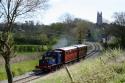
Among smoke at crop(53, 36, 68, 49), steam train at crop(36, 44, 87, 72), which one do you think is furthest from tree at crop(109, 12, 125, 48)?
steam train at crop(36, 44, 87, 72)

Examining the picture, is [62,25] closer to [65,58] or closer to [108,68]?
[65,58]

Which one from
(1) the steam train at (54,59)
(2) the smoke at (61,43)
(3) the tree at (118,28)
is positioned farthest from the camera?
(2) the smoke at (61,43)

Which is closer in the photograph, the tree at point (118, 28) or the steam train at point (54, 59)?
the steam train at point (54, 59)

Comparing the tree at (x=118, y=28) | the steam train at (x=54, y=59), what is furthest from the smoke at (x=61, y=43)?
the steam train at (x=54, y=59)

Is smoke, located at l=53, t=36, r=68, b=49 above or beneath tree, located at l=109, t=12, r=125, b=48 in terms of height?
beneath

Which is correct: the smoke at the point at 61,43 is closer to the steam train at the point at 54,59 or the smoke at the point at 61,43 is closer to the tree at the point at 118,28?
the tree at the point at 118,28

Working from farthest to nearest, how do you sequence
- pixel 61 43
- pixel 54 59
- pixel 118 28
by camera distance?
pixel 61 43 < pixel 118 28 < pixel 54 59

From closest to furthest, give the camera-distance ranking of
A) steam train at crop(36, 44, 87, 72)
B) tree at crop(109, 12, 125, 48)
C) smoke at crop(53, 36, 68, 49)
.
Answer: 1. steam train at crop(36, 44, 87, 72)
2. tree at crop(109, 12, 125, 48)
3. smoke at crop(53, 36, 68, 49)

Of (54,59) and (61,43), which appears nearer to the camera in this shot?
(54,59)

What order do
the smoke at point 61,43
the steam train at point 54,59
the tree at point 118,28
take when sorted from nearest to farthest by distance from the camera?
the steam train at point 54,59 → the tree at point 118,28 → the smoke at point 61,43

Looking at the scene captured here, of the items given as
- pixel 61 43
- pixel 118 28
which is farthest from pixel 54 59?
pixel 61 43

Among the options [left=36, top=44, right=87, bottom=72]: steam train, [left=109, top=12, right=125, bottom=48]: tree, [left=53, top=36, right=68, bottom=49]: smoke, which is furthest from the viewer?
[left=53, top=36, right=68, bottom=49]: smoke

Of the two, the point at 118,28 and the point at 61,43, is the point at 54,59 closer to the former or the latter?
the point at 118,28

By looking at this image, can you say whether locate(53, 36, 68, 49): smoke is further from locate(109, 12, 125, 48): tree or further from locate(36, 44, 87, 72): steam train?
locate(36, 44, 87, 72): steam train
